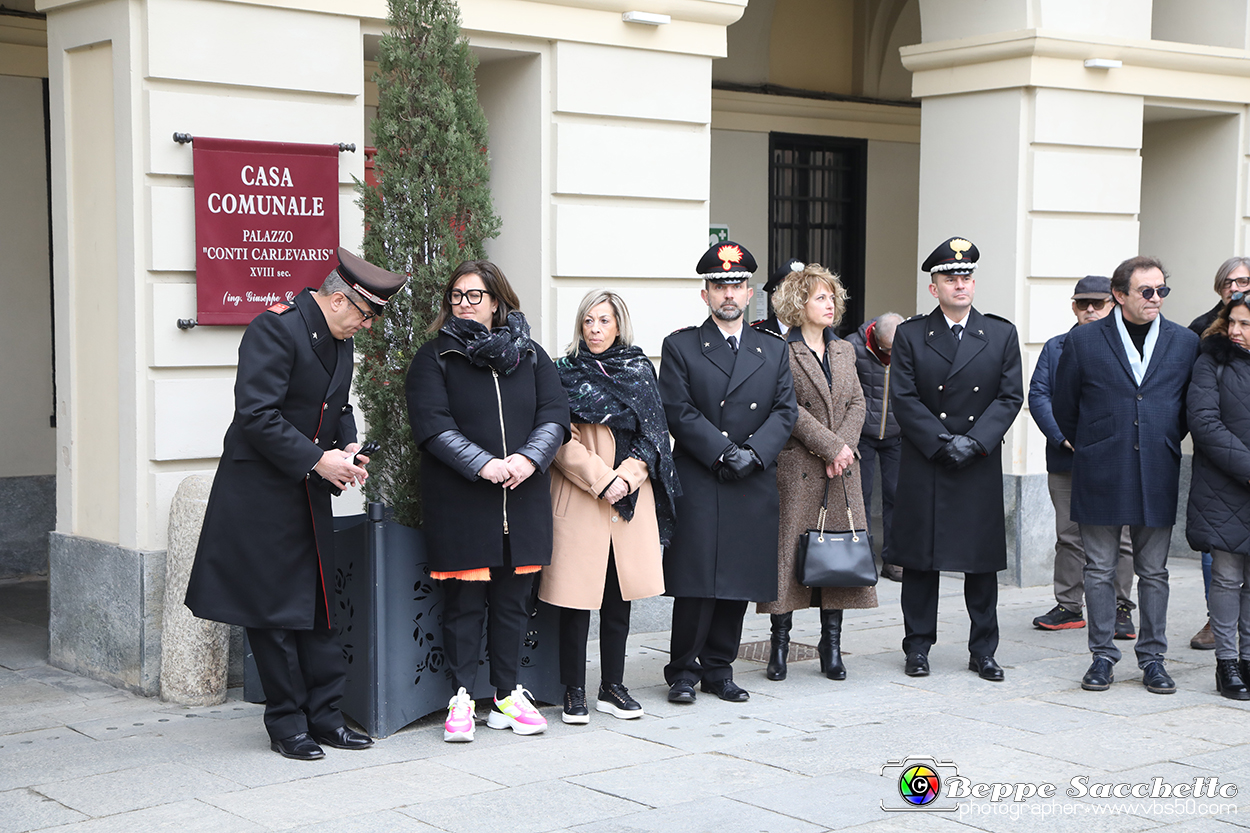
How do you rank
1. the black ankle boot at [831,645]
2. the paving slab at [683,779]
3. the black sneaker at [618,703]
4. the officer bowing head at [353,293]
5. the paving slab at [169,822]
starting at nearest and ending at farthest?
the paving slab at [169,822] → the paving slab at [683,779] → the officer bowing head at [353,293] → the black sneaker at [618,703] → the black ankle boot at [831,645]

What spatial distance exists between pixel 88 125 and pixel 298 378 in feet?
7.52

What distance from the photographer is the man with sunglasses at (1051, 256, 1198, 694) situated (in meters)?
6.65

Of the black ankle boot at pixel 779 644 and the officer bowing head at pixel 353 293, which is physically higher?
the officer bowing head at pixel 353 293

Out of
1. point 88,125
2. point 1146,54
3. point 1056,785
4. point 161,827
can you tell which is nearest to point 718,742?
point 1056,785

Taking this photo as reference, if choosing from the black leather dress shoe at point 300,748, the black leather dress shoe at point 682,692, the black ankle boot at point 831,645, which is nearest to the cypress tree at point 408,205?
the black leather dress shoe at point 300,748

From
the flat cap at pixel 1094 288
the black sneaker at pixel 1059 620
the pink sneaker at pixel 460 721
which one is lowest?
the black sneaker at pixel 1059 620

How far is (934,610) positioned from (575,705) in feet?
6.67

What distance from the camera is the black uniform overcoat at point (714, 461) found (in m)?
6.41

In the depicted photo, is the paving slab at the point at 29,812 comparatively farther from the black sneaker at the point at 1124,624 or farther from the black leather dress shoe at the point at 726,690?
the black sneaker at the point at 1124,624

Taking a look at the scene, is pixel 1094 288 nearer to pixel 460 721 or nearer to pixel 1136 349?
pixel 1136 349

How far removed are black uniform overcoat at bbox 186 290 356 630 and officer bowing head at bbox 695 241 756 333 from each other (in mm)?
1841

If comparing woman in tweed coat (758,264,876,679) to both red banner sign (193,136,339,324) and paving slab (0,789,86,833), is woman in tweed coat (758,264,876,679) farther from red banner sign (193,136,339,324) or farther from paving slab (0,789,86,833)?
paving slab (0,789,86,833)

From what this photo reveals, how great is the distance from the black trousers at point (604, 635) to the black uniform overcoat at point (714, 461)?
34cm

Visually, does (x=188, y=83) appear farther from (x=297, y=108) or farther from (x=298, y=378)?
(x=298, y=378)
